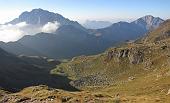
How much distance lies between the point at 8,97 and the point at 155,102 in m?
49.7

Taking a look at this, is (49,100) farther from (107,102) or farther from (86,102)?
(107,102)

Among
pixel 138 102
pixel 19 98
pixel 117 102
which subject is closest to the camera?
pixel 117 102

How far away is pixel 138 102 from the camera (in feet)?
319

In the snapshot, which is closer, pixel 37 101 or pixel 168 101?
pixel 168 101

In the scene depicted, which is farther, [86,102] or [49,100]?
[49,100]

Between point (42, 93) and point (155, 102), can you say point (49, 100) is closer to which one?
point (42, 93)

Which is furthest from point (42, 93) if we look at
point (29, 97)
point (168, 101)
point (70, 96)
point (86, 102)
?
point (168, 101)

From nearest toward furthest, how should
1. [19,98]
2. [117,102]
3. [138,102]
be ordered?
[117,102] < [138,102] < [19,98]

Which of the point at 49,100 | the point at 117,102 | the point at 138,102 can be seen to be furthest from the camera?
the point at 49,100

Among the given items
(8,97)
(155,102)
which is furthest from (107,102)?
(8,97)

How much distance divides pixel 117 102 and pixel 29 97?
34.1m

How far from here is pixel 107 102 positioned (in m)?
94.3

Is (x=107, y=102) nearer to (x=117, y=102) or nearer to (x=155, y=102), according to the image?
(x=117, y=102)

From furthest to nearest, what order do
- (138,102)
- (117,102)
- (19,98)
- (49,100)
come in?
(19,98) < (49,100) < (138,102) < (117,102)
